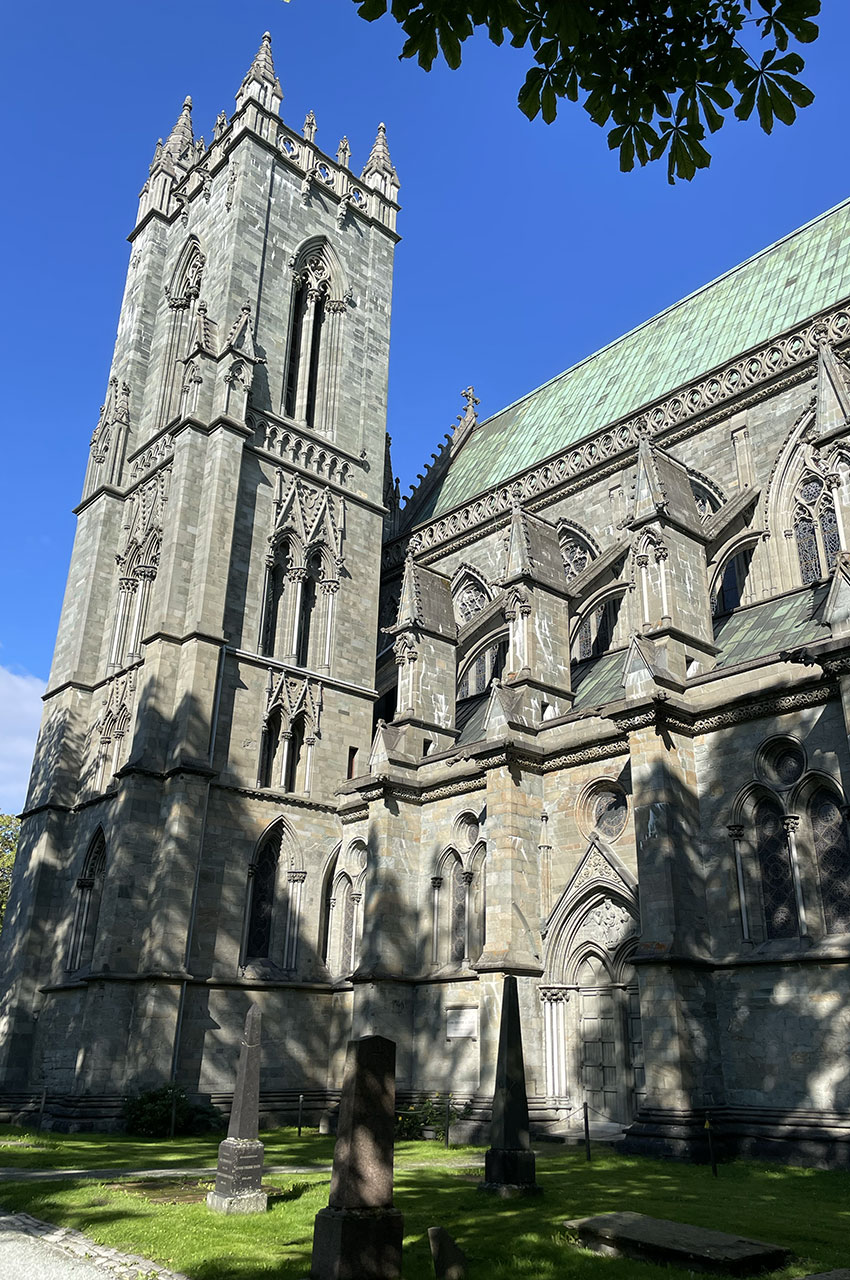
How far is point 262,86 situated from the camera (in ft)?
107

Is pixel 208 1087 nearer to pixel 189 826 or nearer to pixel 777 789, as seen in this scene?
pixel 189 826

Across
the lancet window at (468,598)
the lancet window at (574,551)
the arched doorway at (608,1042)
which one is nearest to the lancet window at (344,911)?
the arched doorway at (608,1042)

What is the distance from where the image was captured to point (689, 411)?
26359 millimetres

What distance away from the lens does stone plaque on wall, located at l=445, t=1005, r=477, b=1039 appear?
20188mm

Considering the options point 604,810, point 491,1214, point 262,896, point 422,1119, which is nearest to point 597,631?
point 604,810

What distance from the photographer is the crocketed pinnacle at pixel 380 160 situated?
121ft

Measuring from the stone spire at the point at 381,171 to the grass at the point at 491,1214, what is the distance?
32.5m

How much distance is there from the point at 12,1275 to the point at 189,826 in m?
15.4

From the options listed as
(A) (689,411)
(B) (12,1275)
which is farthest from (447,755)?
(B) (12,1275)

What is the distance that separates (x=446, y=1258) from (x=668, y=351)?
27088 mm

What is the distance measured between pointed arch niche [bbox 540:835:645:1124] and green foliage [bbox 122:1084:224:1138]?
289 inches

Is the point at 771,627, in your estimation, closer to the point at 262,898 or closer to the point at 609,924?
the point at 609,924

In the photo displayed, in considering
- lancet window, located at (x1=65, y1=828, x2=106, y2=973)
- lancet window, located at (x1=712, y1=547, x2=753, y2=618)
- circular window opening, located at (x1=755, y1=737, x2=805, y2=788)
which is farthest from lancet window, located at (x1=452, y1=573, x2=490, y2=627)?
circular window opening, located at (x1=755, y1=737, x2=805, y2=788)

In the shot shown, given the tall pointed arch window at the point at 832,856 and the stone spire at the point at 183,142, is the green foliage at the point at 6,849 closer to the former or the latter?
the stone spire at the point at 183,142
